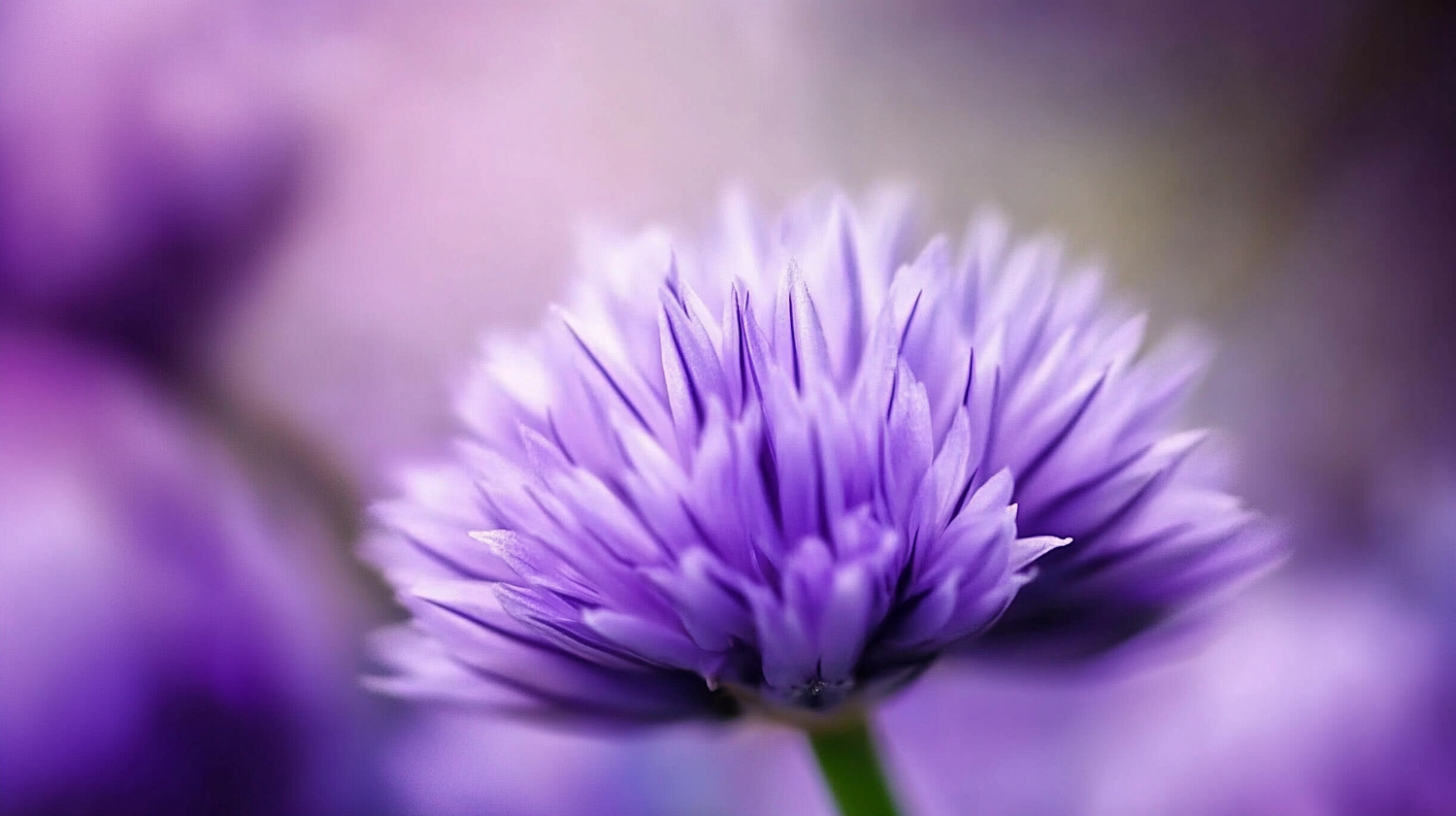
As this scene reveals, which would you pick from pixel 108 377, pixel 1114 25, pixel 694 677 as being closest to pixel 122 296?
pixel 108 377

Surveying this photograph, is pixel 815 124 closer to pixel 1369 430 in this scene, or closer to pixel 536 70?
pixel 536 70

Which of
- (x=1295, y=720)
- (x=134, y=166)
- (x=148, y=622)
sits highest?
(x=134, y=166)

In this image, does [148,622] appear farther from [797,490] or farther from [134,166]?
[797,490]

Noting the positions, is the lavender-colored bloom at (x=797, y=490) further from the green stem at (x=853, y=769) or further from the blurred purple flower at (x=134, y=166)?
the blurred purple flower at (x=134, y=166)

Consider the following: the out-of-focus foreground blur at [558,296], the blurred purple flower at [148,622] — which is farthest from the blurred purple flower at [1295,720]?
the blurred purple flower at [148,622]

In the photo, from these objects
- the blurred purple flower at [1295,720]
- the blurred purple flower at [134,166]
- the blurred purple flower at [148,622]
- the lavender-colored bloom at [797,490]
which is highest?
the blurred purple flower at [134,166]

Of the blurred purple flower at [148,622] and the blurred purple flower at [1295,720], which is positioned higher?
the blurred purple flower at [148,622]

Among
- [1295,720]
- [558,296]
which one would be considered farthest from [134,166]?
[1295,720]
